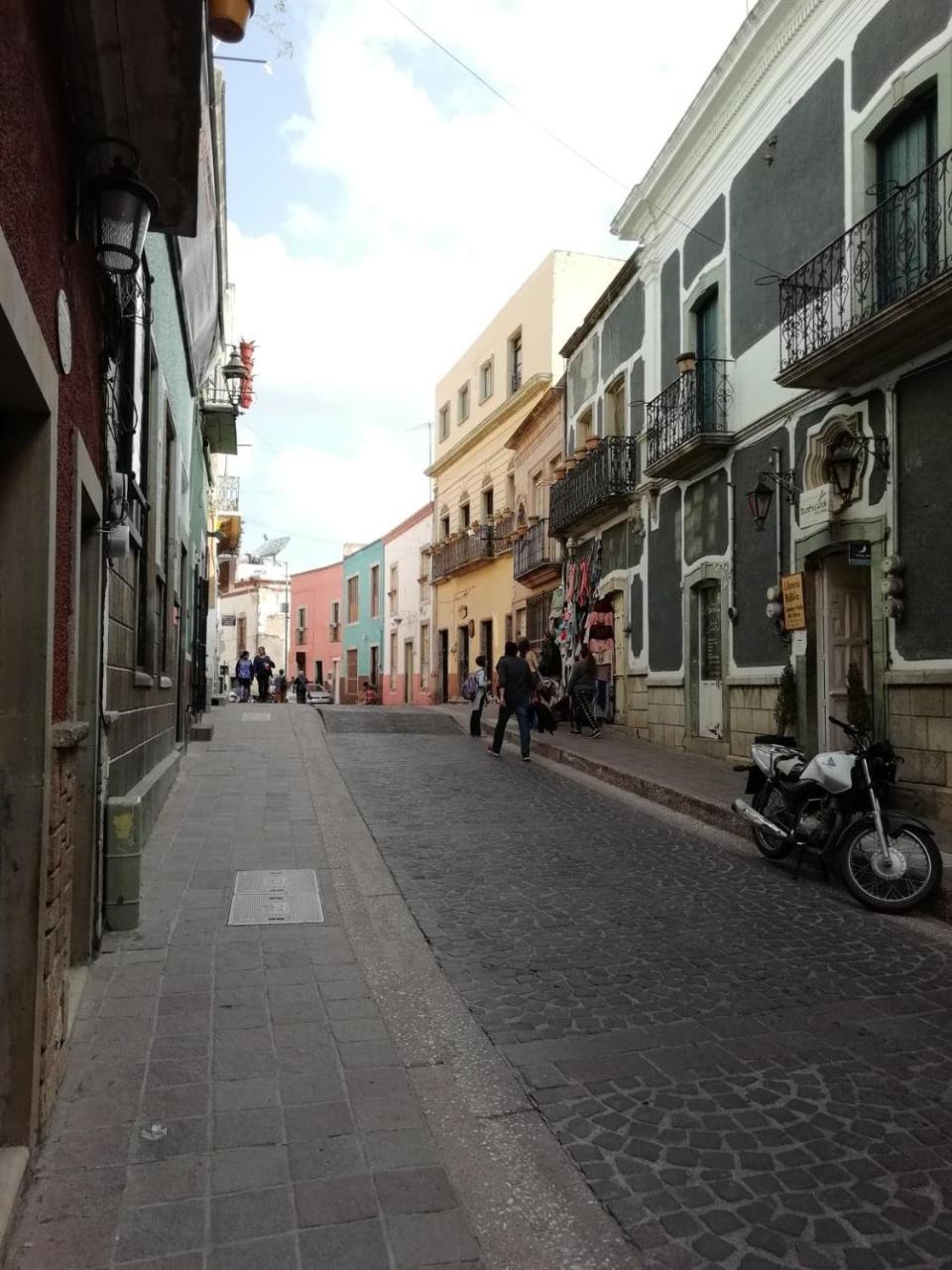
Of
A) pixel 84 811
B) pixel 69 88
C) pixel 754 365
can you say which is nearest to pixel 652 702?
pixel 754 365

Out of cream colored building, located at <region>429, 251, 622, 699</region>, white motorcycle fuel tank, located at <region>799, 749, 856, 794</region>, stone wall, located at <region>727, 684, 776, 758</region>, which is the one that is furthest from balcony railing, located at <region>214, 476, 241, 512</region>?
white motorcycle fuel tank, located at <region>799, 749, 856, 794</region>

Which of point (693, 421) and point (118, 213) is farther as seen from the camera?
point (693, 421)

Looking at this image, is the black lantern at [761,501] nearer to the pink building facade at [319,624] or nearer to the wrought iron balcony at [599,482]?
the wrought iron balcony at [599,482]

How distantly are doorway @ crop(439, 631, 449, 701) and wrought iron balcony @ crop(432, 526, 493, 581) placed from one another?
6.51 ft

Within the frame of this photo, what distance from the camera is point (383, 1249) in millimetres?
2422

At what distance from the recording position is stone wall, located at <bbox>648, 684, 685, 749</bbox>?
46.8ft

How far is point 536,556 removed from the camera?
22.9 m

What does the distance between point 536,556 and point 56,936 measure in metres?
20.0

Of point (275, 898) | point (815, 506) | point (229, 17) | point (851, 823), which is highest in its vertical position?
point (229, 17)

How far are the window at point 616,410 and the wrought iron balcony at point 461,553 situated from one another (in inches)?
354

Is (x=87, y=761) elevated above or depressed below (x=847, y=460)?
below

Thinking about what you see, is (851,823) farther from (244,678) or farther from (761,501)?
(244,678)

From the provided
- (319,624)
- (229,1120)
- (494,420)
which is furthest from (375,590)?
(229,1120)

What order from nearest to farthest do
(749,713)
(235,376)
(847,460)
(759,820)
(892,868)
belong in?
1. (892,868)
2. (759,820)
3. (847,460)
4. (749,713)
5. (235,376)
